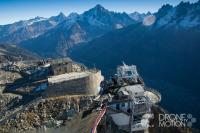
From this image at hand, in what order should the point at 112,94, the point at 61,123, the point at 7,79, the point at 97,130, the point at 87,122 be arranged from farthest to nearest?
the point at 7,79, the point at 61,123, the point at 112,94, the point at 87,122, the point at 97,130

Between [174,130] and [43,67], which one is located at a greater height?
[43,67]

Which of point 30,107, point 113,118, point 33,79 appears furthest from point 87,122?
point 33,79

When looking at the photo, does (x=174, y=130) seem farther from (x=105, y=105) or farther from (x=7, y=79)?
(x=7, y=79)

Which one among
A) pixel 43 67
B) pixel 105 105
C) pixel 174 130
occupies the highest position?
pixel 43 67

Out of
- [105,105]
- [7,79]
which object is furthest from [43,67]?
[105,105]

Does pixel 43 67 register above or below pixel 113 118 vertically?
above

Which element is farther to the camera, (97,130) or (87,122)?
(87,122)

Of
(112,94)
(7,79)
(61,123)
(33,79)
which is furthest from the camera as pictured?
(7,79)

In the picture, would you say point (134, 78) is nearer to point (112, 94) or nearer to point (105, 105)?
point (112, 94)

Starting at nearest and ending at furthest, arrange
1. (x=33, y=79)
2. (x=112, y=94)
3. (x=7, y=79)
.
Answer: (x=112, y=94), (x=33, y=79), (x=7, y=79)
